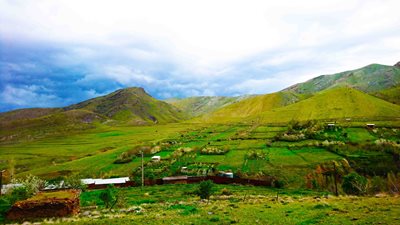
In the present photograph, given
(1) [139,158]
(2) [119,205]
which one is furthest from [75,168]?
(2) [119,205]

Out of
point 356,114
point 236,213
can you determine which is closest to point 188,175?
Result: point 236,213

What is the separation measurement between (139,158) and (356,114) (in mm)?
130942

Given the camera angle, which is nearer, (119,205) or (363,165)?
(119,205)

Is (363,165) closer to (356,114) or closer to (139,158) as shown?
(139,158)

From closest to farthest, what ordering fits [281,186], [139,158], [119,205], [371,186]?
1. [119,205]
2. [371,186]
3. [281,186]
4. [139,158]

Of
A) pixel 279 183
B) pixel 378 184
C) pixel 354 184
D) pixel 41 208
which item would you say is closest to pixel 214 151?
pixel 279 183

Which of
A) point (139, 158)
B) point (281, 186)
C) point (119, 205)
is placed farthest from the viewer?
point (139, 158)

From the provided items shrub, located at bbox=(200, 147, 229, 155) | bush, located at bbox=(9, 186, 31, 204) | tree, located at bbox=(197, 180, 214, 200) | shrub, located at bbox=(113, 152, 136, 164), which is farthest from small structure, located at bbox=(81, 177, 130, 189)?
bush, located at bbox=(9, 186, 31, 204)

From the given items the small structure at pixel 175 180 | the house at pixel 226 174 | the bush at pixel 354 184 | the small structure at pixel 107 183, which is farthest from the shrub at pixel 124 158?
the bush at pixel 354 184

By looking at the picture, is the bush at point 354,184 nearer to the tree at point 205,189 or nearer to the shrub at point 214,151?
the tree at point 205,189

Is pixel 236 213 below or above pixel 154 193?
above

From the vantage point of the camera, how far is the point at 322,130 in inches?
5002

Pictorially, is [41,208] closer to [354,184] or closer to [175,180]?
[175,180]

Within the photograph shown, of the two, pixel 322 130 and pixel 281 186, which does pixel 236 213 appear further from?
pixel 322 130
